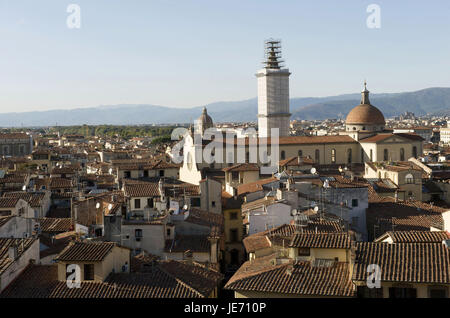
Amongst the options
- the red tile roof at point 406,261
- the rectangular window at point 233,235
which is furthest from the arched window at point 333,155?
the red tile roof at point 406,261

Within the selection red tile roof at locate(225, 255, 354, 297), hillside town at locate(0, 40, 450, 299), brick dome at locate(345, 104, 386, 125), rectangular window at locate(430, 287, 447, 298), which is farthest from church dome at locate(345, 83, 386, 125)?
rectangular window at locate(430, 287, 447, 298)

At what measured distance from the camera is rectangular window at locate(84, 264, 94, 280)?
14.5 metres

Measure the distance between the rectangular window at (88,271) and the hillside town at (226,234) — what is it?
2 centimetres

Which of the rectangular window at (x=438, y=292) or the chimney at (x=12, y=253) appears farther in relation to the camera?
the chimney at (x=12, y=253)

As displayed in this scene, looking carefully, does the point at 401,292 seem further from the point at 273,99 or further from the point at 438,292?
the point at 273,99

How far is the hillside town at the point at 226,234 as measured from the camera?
13.6 meters

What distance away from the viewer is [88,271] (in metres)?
14.5

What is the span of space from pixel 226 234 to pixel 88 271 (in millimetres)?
14653

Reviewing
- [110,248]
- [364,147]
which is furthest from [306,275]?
[364,147]

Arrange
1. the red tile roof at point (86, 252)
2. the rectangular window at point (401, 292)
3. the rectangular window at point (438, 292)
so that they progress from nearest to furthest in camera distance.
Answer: the rectangular window at point (438, 292)
the rectangular window at point (401, 292)
the red tile roof at point (86, 252)

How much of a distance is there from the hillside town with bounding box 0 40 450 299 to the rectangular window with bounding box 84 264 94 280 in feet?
0.08

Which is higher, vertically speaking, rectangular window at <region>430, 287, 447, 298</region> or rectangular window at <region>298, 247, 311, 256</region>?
rectangular window at <region>298, 247, 311, 256</region>

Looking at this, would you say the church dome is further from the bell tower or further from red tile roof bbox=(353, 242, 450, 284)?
red tile roof bbox=(353, 242, 450, 284)

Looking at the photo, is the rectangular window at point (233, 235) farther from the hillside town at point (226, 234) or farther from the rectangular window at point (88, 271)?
the rectangular window at point (88, 271)
